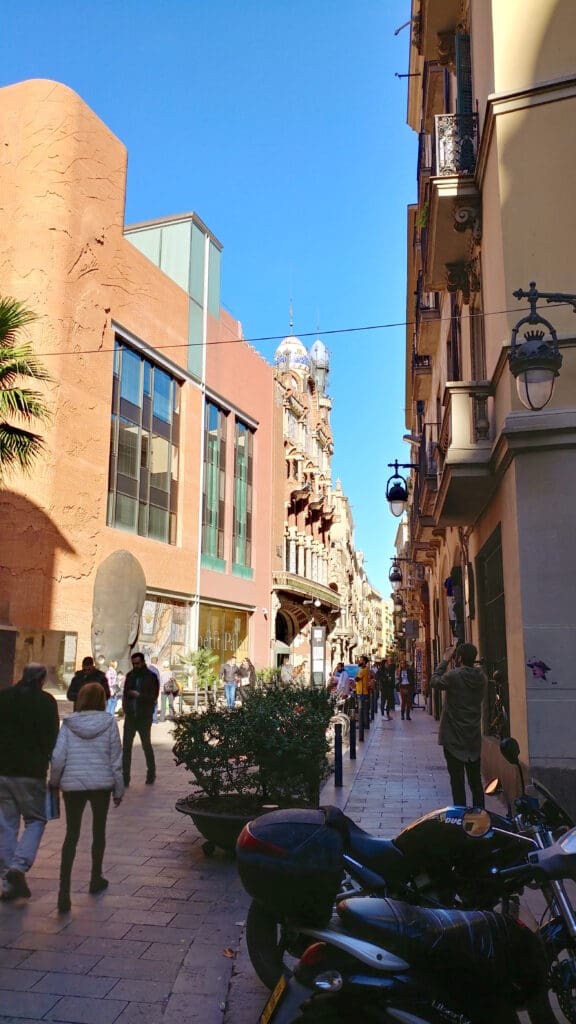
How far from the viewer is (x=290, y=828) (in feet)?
10.8

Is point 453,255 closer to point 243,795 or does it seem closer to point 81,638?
point 243,795

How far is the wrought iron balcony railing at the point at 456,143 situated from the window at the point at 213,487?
877 inches

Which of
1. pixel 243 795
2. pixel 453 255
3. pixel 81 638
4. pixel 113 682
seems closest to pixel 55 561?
pixel 81 638

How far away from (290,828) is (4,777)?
3.45 metres

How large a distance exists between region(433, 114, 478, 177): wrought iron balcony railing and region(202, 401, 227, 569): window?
877 inches

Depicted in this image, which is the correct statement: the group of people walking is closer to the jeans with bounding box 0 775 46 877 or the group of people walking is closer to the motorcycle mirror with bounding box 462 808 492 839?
the jeans with bounding box 0 775 46 877

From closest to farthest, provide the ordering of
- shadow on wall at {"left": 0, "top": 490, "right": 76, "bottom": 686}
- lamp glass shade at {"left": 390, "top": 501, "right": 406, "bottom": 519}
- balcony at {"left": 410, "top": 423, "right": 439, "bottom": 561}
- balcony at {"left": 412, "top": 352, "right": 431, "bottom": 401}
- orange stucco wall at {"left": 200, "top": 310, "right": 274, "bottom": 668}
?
1. balcony at {"left": 410, "top": 423, "right": 439, "bottom": 561}
2. lamp glass shade at {"left": 390, "top": 501, "right": 406, "bottom": 519}
3. shadow on wall at {"left": 0, "top": 490, "right": 76, "bottom": 686}
4. balcony at {"left": 412, "top": 352, "right": 431, "bottom": 401}
5. orange stucco wall at {"left": 200, "top": 310, "right": 274, "bottom": 668}

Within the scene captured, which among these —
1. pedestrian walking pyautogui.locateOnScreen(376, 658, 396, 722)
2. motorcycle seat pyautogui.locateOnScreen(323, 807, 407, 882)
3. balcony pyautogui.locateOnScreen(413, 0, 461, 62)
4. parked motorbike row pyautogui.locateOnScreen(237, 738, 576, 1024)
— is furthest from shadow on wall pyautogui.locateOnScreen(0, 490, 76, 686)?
motorcycle seat pyautogui.locateOnScreen(323, 807, 407, 882)

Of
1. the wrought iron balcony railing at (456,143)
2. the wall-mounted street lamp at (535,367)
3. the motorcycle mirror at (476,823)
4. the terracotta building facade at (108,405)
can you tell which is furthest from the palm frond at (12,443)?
the motorcycle mirror at (476,823)

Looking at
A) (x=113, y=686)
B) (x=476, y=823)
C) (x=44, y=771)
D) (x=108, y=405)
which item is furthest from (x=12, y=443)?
(x=108, y=405)

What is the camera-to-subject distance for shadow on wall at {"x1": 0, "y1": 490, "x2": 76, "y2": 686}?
2081cm

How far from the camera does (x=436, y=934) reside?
2.79 m

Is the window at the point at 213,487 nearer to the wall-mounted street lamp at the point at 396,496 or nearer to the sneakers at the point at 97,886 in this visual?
the wall-mounted street lamp at the point at 396,496

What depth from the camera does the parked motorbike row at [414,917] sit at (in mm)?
2627
